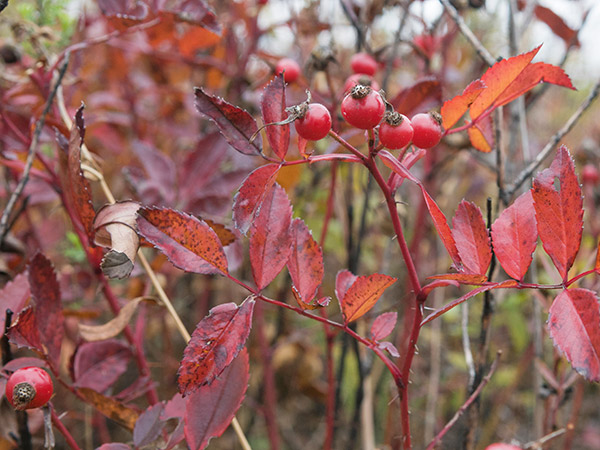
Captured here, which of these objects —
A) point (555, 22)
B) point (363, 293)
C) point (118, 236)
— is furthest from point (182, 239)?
point (555, 22)

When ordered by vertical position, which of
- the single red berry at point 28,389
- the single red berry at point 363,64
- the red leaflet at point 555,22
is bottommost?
the single red berry at point 28,389

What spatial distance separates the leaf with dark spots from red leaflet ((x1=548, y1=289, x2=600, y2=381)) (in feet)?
1.52

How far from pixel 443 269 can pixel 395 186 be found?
122 centimetres

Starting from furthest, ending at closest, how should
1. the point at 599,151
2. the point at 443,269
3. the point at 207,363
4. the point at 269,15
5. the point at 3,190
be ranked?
the point at 269,15 < the point at 443,269 < the point at 599,151 < the point at 3,190 < the point at 207,363

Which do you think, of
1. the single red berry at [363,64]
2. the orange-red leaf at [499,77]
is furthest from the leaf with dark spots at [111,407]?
the single red berry at [363,64]

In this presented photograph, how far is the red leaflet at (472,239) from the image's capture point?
0.48 m

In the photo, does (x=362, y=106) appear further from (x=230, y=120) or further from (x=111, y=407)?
(x=111, y=407)

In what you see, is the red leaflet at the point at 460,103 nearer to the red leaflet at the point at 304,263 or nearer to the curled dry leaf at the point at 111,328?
the red leaflet at the point at 304,263

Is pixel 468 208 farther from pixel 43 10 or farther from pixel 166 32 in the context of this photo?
pixel 166 32

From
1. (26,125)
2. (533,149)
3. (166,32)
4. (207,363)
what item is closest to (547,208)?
(207,363)

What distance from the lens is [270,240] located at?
1.69 ft

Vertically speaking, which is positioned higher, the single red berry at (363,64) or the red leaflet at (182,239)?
the single red berry at (363,64)

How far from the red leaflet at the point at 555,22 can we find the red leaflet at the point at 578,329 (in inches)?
27.0

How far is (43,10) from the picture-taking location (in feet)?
2.77
